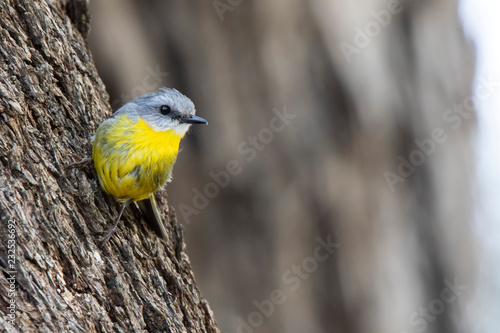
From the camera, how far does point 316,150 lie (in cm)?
439

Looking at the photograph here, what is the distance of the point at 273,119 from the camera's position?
4.27 m

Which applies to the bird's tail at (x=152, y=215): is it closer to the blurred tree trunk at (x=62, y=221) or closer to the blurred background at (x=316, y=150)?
the blurred tree trunk at (x=62, y=221)

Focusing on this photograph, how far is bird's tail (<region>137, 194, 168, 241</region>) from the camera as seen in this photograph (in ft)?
8.48

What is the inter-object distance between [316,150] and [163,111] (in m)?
1.90

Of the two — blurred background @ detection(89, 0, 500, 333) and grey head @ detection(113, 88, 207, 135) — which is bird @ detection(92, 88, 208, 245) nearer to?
grey head @ detection(113, 88, 207, 135)

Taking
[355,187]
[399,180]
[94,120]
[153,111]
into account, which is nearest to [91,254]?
[94,120]

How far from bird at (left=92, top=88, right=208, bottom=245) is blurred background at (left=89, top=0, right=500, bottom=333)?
1.18 meters

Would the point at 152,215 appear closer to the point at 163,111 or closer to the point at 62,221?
the point at 163,111

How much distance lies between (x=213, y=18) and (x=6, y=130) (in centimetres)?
256

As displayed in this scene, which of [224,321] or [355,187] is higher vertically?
[355,187]

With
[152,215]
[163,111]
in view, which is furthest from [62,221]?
[163,111]

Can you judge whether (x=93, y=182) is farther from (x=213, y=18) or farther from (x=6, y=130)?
(x=213, y=18)

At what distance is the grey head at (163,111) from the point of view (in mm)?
2738

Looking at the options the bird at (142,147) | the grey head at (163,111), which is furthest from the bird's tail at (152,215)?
the grey head at (163,111)
